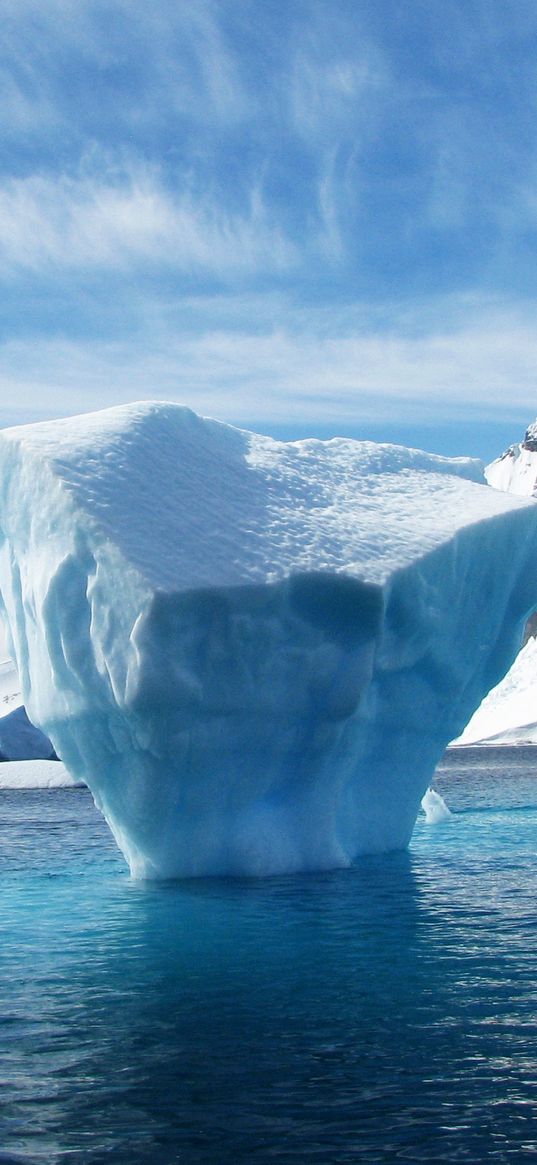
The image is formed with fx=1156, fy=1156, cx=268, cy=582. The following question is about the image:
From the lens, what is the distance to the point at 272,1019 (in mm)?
7262

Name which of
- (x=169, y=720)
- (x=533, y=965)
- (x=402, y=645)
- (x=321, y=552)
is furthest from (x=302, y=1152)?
(x=402, y=645)

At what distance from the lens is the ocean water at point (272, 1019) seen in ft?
17.4

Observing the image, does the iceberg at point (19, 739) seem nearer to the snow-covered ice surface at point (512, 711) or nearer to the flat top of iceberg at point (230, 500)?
the snow-covered ice surface at point (512, 711)

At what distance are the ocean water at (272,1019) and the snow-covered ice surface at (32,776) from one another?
24705 mm

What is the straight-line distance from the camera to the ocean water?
5.31 metres

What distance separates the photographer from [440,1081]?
591cm

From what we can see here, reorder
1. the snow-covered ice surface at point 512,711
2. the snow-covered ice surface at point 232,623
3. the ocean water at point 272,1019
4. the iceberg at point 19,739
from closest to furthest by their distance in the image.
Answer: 1. the ocean water at point 272,1019
2. the snow-covered ice surface at point 232,623
3. the iceberg at point 19,739
4. the snow-covered ice surface at point 512,711

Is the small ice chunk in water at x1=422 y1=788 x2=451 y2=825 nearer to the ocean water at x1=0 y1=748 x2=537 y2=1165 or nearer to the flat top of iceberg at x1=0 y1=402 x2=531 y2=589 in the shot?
the ocean water at x1=0 y1=748 x2=537 y2=1165

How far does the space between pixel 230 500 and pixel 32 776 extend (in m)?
27.9

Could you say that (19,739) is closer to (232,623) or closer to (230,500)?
(230,500)

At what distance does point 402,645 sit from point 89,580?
12.9ft

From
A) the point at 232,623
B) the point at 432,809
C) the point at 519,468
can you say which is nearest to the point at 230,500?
Result: the point at 232,623

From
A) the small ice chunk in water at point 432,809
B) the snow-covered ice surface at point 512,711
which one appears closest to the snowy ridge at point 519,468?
the snow-covered ice surface at point 512,711

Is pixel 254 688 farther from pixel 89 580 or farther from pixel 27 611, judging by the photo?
pixel 27 611
